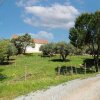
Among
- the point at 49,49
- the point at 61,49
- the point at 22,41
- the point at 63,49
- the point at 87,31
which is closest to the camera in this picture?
the point at 87,31

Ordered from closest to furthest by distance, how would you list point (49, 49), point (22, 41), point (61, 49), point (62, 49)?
point (62, 49)
point (61, 49)
point (49, 49)
point (22, 41)

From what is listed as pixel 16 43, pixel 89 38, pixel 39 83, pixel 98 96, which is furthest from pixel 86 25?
pixel 16 43

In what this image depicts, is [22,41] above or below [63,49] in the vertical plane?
above

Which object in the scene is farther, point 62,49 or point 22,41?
point 22,41

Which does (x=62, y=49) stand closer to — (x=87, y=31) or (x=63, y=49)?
(x=63, y=49)

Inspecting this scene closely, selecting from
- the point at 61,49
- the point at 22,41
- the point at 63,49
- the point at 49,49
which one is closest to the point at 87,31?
the point at 63,49

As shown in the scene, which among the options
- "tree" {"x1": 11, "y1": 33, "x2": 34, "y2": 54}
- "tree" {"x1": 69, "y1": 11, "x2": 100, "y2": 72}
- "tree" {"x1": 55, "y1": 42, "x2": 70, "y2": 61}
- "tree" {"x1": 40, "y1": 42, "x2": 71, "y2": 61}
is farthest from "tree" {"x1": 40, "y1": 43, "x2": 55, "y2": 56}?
"tree" {"x1": 69, "y1": 11, "x2": 100, "y2": 72}

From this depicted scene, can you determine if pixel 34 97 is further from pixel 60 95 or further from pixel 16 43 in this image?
pixel 16 43

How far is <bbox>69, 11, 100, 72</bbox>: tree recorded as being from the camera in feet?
162

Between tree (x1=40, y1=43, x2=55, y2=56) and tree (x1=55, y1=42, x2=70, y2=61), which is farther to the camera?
tree (x1=40, y1=43, x2=55, y2=56)

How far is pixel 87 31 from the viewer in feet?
168

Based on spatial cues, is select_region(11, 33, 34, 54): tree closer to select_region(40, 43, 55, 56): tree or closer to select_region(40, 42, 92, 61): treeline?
select_region(40, 43, 55, 56): tree

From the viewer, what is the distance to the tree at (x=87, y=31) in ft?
162

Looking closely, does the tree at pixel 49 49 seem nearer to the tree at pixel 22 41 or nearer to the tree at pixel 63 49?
the tree at pixel 63 49
